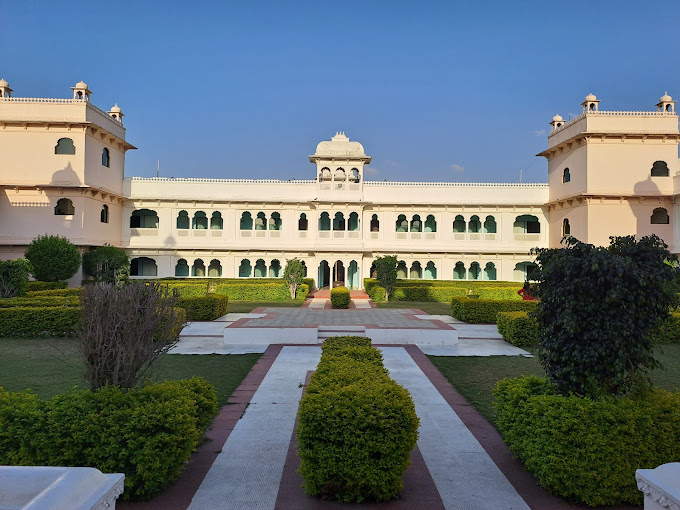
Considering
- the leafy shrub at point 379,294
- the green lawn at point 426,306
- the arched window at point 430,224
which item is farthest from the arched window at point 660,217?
the leafy shrub at point 379,294

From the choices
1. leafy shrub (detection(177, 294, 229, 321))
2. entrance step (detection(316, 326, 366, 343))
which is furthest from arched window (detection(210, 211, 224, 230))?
entrance step (detection(316, 326, 366, 343))

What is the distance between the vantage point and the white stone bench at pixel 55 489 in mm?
2221

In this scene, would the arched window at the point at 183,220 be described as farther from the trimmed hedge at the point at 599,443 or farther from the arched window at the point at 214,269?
the trimmed hedge at the point at 599,443

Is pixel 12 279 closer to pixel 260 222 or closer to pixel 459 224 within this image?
pixel 260 222

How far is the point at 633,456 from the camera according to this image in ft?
13.8

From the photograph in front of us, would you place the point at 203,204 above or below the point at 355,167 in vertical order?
below

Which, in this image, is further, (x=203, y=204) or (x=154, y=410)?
(x=203, y=204)

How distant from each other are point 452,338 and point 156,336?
27.1ft

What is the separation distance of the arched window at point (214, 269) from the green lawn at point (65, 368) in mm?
19971

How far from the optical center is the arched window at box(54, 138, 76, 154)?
26.8 metres

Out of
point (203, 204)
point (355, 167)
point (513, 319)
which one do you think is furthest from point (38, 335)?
point (355, 167)

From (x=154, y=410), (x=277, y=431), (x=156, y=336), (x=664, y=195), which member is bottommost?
(x=277, y=431)

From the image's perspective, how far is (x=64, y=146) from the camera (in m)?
26.9

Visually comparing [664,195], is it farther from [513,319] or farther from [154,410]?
[154,410]
